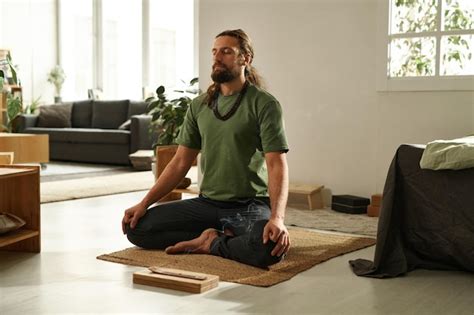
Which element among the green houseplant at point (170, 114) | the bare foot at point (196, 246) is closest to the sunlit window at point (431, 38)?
the green houseplant at point (170, 114)

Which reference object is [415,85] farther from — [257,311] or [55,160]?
[55,160]

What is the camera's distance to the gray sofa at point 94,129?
7.89m

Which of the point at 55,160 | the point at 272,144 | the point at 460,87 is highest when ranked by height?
the point at 460,87

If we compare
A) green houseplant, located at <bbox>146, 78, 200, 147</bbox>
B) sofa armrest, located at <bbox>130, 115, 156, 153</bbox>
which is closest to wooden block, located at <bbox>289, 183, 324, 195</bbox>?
green houseplant, located at <bbox>146, 78, 200, 147</bbox>

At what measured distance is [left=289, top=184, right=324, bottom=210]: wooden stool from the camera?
4691mm

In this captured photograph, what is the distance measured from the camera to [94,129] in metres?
8.53

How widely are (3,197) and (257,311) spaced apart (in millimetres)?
1532

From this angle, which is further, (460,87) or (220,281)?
(460,87)

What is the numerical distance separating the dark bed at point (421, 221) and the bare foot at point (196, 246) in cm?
62

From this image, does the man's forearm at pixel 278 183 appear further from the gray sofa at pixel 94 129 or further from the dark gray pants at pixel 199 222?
the gray sofa at pixel 94 129

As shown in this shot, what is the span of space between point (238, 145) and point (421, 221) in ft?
2.74

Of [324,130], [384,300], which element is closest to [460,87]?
[324,130]

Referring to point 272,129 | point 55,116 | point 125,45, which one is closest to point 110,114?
point 55,116

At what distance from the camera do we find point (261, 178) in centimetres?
322
